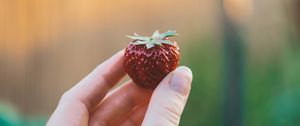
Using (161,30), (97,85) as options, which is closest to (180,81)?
(97,85)

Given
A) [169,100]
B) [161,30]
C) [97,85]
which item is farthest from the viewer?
[161,30]

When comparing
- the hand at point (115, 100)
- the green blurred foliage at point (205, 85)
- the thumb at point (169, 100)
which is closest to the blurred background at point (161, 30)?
the green blurred foliage at point (205, 85)

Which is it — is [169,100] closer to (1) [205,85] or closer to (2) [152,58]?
(2) [152,58]

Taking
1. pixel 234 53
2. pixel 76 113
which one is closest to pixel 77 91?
pixel 76 113

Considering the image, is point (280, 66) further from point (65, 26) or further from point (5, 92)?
point (5, 92)

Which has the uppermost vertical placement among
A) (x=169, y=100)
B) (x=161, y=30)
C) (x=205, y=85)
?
(x=169, y=100)

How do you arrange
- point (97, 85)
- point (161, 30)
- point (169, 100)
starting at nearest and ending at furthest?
point (169, 100) < point (97, 85) < point (161, 30)

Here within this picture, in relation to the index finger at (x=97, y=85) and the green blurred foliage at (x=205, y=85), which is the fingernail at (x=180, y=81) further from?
the green blurred foliage at (x=205, y=85)
